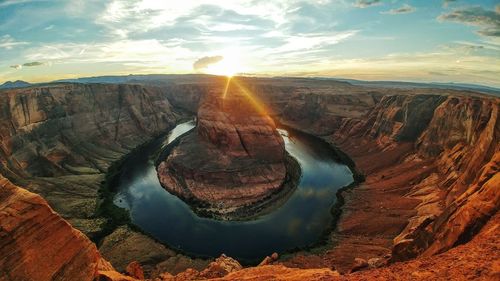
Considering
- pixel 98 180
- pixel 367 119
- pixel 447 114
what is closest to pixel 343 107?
pixel 367 119

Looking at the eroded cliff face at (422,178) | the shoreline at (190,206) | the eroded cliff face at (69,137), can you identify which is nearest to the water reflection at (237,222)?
the shoreline at (190,206)

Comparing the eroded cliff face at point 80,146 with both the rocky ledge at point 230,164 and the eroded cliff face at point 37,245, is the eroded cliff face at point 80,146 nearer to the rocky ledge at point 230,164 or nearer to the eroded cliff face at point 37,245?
the rocky ledge at point 230,164

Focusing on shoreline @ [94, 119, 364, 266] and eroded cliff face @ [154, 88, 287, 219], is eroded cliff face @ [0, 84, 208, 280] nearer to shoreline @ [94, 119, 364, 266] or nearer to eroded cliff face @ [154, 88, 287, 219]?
shoreline @ [94, 119, 364, 266]

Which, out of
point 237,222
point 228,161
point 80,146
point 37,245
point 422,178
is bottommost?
point 237,222

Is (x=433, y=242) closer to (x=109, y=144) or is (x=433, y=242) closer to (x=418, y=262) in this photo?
(x=418, y=262)

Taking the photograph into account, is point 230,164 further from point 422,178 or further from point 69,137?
point 69,137

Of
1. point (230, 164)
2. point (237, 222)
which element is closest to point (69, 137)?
point (230, 164)

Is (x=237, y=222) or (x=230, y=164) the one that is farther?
(x=230, y=164)

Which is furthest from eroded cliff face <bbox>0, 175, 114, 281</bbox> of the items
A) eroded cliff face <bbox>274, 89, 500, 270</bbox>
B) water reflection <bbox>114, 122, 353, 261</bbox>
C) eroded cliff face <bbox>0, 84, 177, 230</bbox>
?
eroded cliff face <bbox>0, 84, 177, 230</bbox>
